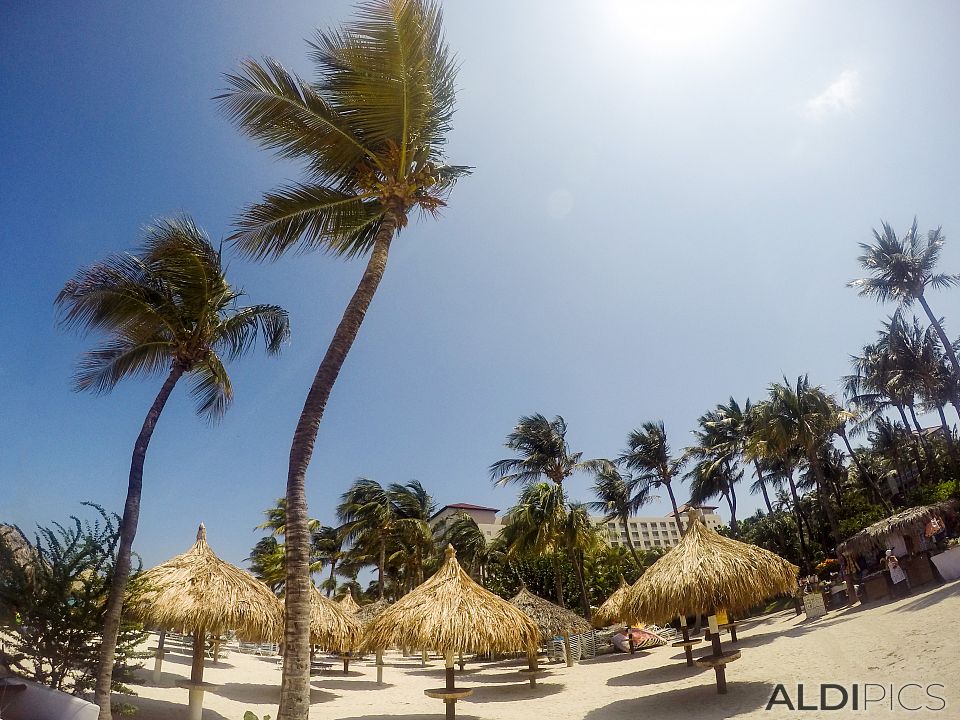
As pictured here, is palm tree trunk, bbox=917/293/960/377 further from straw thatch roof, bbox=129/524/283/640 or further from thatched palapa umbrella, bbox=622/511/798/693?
straw thatch roof, bbox=129/524/283/640

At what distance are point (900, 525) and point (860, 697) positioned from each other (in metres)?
14.9

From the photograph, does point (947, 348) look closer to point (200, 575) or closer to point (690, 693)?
point (690, 693)

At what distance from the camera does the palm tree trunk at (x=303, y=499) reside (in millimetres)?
5555

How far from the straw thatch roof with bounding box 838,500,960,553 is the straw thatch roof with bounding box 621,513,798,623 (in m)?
11.1

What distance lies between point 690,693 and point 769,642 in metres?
5.33

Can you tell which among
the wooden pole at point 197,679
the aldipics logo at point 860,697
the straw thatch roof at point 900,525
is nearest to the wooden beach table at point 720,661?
the aldipics logo at point 860,697

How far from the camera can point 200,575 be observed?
1120cm

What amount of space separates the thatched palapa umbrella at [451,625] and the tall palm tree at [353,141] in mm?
5356

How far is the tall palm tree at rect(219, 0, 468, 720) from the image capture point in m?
7.30

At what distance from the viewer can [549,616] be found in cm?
2038

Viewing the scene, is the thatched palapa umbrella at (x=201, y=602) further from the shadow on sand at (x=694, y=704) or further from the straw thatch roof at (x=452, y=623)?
the shadow on sand at (x=694, y=704)

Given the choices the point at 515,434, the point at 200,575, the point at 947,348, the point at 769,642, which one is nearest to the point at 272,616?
the point at 200,575

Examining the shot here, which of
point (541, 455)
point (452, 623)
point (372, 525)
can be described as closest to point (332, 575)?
point (372, 525)

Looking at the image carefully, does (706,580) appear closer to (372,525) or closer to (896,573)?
(896,573)
